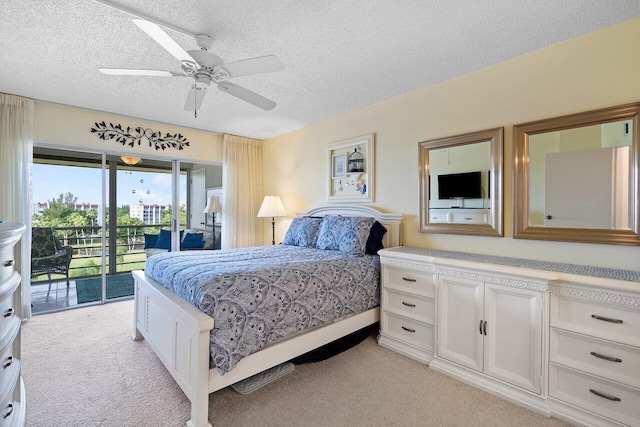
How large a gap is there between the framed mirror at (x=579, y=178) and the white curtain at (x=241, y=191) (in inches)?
156

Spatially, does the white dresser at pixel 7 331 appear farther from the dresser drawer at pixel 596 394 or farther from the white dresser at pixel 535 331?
the dresser drawer at pixel 596 394

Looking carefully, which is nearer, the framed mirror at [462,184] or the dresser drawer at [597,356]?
the dresser drawer at [597,356]

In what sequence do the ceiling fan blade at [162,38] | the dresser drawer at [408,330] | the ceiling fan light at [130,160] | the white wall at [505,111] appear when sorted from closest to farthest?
the ceiling fan blade at [162,38], the white wall at [505,111], the dresser drawer at [408,330], the ceiling fan light at [130,160]

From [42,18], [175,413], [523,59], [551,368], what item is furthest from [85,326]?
[523,59]

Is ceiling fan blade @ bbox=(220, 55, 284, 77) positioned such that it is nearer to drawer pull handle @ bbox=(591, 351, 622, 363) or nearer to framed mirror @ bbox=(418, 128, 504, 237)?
framed mirror @ bbox=(418, 128, 504, 237)

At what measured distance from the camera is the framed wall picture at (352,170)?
3.57 m

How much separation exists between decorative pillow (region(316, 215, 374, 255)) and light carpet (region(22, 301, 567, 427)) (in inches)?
38.6

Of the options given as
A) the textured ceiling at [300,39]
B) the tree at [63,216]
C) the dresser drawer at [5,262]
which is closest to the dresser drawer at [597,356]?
the textured ceiling at [300,39]

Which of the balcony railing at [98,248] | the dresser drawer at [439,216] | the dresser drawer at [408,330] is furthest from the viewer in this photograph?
the balcony railing at [98,248]

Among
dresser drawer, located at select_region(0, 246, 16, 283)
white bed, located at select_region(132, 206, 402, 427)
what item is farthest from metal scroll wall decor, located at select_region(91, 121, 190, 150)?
dresser drawer, located at select_region(0, 246, 16, 283)

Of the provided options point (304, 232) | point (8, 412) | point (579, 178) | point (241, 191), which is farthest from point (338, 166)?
point (8, 412)

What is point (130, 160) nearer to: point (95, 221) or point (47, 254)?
point (95, 221)

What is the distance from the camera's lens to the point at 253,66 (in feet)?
6.38

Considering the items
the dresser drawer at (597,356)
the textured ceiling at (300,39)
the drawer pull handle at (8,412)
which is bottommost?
the drawer pull handle at (8,412)
